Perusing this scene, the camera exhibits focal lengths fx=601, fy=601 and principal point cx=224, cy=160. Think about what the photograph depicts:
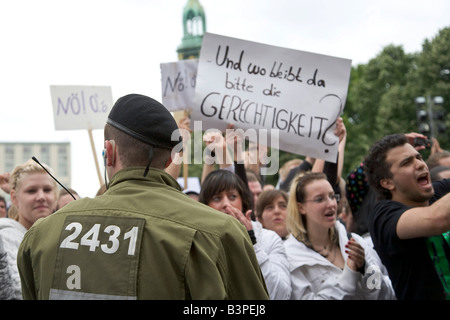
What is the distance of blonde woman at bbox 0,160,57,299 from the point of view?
4.21m

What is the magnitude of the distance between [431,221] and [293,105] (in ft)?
8.35

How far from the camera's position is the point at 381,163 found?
12.6 feet

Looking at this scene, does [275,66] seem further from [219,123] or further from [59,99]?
[59,99]

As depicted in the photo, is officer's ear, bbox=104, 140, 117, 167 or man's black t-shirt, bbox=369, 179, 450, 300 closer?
officer's ear, bbox=104, 140, 117, 167

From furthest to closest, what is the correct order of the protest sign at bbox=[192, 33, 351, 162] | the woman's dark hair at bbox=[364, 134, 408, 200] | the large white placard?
the large white placard, the protest sign at bbox=[192, 33, 351, 162], the woman's dark hair at bbox=[364, 134, 408, 200]

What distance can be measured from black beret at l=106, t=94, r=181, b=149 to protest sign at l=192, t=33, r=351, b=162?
9.46ft

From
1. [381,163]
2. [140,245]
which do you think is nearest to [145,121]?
[140,245]

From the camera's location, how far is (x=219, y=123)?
5.29 metres

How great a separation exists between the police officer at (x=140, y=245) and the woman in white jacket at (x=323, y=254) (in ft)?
7.25

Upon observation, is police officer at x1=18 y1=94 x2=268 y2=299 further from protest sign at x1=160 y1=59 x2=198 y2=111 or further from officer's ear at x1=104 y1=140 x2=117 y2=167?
protest sign at x1=160 y1=59 x2=198 y2=111

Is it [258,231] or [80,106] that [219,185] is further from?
[80,106]

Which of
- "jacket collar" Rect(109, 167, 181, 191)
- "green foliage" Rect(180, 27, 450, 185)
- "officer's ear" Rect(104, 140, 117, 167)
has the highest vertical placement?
"officer's ear" Rect(104, 140, 117, 167)

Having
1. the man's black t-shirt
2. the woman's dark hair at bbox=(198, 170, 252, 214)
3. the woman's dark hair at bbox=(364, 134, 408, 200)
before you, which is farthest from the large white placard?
the man's black t-shirt

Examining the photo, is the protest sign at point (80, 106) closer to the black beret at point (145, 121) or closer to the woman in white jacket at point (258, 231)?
the woman in white jacket at point (258, 231)
